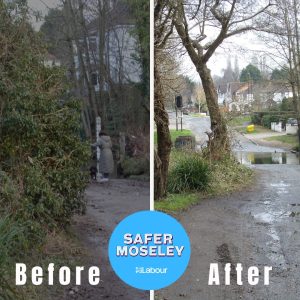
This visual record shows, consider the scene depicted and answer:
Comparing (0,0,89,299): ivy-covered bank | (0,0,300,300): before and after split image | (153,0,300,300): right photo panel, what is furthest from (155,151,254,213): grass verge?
(0,0,89,299): ivy-covered bank

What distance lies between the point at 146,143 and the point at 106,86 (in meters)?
0.33

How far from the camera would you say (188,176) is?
5.59 m

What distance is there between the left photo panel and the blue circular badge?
0.15ft

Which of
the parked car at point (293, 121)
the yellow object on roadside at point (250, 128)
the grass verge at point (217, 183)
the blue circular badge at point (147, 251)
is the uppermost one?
the parked car at point (293, 121)

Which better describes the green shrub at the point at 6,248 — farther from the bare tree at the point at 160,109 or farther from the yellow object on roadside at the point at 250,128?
the yellow object on roadside at the point at 250,128

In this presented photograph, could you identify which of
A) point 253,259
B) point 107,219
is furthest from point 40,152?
point 253,259

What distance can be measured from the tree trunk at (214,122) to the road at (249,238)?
109cm

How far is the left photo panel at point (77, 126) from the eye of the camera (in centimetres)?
216

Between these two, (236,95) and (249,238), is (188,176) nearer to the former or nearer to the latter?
(236,95)

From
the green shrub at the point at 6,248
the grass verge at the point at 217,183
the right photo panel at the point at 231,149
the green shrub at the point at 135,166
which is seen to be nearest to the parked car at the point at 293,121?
the right photo panel at the point at 231,149

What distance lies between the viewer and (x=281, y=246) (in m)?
3.62

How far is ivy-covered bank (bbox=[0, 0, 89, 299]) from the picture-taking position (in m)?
2.19

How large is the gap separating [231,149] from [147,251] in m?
4.69

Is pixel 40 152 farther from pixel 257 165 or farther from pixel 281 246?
pixel 257 165
